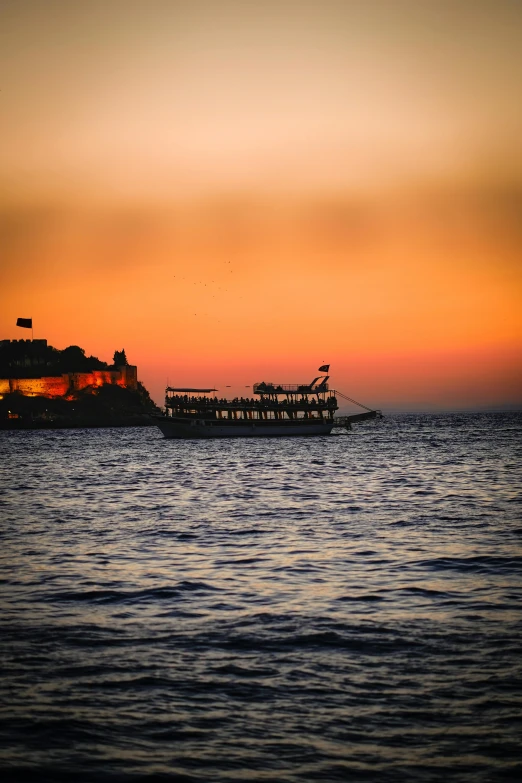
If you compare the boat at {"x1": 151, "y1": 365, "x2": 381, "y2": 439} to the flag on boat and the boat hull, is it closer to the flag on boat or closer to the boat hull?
the boat hull

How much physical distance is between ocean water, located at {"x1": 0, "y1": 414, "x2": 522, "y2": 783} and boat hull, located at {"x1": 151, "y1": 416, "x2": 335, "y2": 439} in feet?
287

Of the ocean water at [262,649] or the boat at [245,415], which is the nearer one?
the ocean water at [262,649]

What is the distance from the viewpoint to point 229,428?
118562 millimetres

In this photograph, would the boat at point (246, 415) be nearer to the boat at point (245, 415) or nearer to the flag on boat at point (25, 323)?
the boat at point (245, 415)

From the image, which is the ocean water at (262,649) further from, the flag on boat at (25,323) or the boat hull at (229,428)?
the flag on boat at (25,323)

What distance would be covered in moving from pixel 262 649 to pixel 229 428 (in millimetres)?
106366

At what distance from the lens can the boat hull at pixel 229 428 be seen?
117m

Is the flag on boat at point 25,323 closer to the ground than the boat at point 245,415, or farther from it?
farther from it

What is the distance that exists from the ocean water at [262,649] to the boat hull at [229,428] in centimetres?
8741

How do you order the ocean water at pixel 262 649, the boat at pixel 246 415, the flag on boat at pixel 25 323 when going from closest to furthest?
1. the ocean water at pixel 262 649
2. the boat at pixel 246 415
3. the flag on boat at pixel 25 323

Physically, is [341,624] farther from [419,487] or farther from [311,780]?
[419,487]

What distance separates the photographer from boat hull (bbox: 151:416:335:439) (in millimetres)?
116562

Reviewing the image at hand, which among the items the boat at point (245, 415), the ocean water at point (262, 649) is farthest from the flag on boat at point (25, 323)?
the ocean water at point (262, 649)

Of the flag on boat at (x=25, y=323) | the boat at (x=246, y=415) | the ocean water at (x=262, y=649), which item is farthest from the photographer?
the flag on boat at (x=25, y=323)
